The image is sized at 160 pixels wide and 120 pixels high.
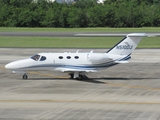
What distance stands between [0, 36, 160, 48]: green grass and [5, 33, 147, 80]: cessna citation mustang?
2940 centimetres

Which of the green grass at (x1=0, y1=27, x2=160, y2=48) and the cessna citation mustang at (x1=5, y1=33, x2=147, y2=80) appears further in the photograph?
the green grass at (x1=0, y1=27, x2=160, y2=48)

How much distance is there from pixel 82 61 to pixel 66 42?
120 ft

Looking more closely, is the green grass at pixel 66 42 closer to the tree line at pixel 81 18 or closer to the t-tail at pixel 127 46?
the t-tail at pixel 127 46

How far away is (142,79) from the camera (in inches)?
1581

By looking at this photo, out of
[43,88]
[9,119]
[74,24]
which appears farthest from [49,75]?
[74,24]

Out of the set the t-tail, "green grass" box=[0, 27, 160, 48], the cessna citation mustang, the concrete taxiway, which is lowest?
"green grass" box=[0, 27, 160, 48]

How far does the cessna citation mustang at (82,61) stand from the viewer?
38781 millimetres

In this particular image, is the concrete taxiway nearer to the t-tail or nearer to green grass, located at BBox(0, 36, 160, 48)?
the t-tail

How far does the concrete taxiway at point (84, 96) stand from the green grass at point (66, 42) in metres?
22.8

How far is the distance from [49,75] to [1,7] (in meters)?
87.8

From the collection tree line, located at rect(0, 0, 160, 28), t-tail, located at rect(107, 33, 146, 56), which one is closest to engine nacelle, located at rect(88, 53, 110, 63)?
t-tail, located at rect(107, 33, 146, 56)

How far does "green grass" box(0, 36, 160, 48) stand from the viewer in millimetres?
70494

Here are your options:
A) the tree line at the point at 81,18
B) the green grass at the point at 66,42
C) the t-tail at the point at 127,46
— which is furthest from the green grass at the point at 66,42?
the tree line at the point at 81,18

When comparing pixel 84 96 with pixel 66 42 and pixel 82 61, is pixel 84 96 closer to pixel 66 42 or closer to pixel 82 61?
pixel 82 61
